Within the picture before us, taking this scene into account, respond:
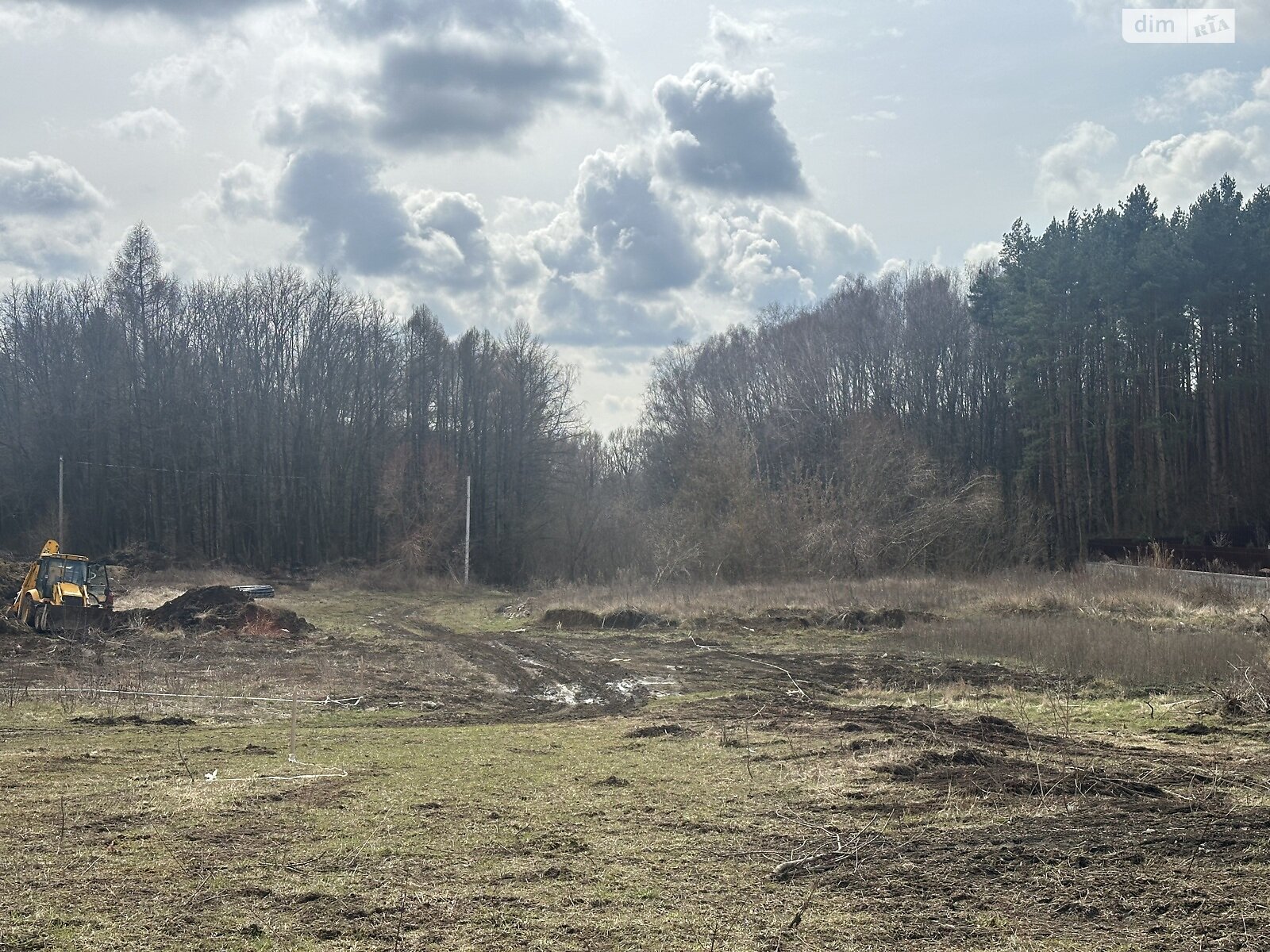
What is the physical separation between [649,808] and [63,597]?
2310 cm

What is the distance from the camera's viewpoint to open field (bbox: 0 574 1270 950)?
19.2 ft

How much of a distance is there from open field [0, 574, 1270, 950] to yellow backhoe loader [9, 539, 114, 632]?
7.37 meters

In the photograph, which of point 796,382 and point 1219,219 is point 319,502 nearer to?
point 796,382

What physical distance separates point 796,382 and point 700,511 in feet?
64.7

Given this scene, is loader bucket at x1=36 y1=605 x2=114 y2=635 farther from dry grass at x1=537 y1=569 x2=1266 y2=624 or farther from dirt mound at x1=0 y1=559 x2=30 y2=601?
dry grass at x1=537 y1=569 x2=1266 y2=624

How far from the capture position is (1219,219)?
46656 mm

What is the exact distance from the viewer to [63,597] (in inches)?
1043

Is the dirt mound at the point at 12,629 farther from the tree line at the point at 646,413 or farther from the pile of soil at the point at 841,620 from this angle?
the tree line at the point at 646,413

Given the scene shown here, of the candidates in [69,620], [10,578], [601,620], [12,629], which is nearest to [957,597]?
[601,620]

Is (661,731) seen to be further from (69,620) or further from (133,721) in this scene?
(69,620)

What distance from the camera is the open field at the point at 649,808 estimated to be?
5.86 m

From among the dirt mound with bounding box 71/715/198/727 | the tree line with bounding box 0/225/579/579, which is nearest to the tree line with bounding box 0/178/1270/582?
the tree line with bounding box 0/225/579/579

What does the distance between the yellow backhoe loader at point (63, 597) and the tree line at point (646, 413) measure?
2404 cm

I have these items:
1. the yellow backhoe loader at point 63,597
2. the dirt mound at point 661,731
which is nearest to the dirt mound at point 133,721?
the dirt mound at point 661,731
